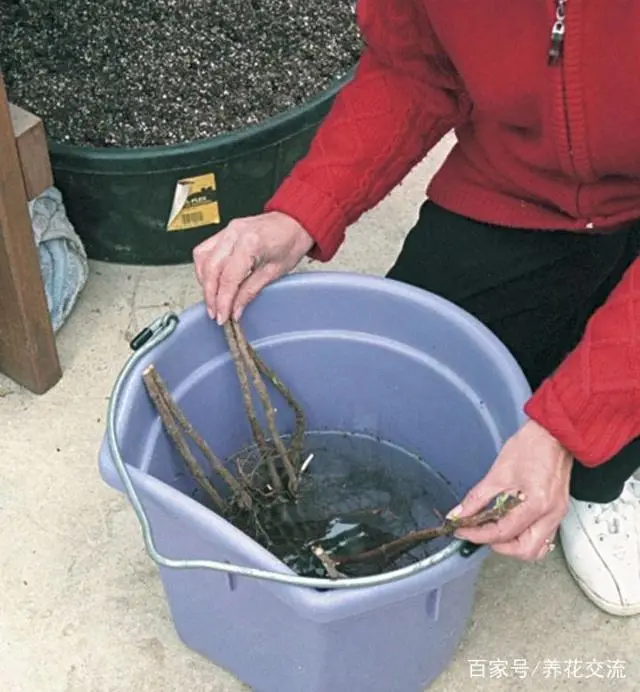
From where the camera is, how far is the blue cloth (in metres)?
1.31

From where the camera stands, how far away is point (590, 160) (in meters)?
0.92

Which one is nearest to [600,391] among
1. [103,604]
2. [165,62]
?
[103,604]

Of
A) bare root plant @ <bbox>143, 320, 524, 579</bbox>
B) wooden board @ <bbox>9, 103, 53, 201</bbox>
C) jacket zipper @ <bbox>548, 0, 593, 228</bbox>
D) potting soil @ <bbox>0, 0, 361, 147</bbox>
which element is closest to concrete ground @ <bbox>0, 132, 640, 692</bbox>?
bare root plant @ <bbox>143, 320, 524, 579</bbox>

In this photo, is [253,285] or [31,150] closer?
[253,285]

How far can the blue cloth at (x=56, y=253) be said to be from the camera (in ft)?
4.30

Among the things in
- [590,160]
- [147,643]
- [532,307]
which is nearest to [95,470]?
[147,643]

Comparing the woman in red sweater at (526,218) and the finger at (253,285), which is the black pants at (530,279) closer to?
the woman in red sweater at (526,218)

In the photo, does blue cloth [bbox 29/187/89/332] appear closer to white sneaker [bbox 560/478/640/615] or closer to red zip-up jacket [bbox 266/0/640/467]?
red zip-up jacket [bbox 266/0/640/467]

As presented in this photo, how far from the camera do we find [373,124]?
1018 mm

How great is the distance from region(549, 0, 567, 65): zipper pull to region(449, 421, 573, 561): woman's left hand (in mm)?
275

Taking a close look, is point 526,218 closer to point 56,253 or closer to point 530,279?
point 530,279

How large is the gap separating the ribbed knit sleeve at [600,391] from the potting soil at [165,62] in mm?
745

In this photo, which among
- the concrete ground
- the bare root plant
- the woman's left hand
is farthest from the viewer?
the concrete ground

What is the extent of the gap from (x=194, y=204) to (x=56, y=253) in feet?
0.58
